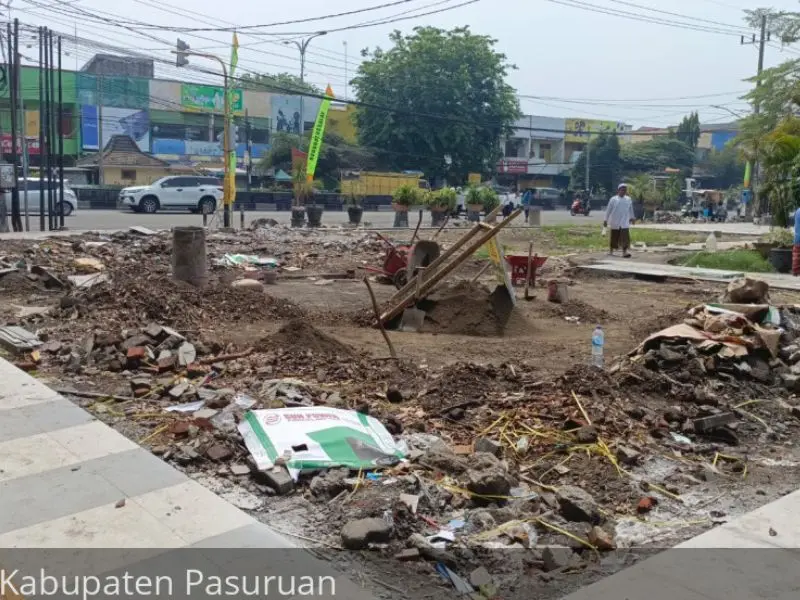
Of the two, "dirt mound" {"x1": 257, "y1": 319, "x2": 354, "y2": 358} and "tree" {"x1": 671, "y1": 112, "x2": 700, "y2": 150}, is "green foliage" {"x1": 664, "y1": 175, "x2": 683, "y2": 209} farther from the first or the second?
"dirt mound" {"x1": 257, "y1": 319, "x2": 354, "y2": 358}

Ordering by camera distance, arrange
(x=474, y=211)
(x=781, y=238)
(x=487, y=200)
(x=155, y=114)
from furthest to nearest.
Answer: (x=155, y=114) < (x=474, y=211) < (x=487, y=200) < (x=781, y=238)

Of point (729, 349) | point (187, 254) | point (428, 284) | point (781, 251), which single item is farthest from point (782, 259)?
point (187, 254)

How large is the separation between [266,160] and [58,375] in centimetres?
4799

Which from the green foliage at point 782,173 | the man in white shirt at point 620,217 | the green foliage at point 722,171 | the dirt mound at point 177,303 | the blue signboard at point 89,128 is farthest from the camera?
the green foliage at point 722,171

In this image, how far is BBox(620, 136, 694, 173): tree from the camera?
75.3 meters

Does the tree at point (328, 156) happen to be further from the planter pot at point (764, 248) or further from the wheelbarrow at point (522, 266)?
the wheelbarrow at point (522, 266)

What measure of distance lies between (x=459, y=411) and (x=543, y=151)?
253 feet

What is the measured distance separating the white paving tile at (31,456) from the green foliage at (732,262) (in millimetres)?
15243

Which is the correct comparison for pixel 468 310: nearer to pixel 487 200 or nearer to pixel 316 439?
pixel 316 439

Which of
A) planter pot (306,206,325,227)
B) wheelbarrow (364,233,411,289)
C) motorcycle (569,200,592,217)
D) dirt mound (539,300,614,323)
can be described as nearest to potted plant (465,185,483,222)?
planter pot (306,206,325,227)

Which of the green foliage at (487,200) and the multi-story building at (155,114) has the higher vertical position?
the multi-story building at (155,114)

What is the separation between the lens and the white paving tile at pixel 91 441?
525 centimetres

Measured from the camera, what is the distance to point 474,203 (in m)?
33.6

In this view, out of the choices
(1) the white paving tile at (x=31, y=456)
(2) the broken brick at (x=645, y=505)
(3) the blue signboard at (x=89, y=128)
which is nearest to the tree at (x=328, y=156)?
(3) the blue signboard at (x=89, y=128)
